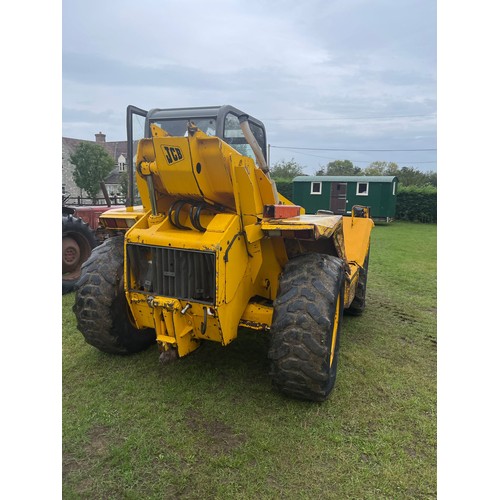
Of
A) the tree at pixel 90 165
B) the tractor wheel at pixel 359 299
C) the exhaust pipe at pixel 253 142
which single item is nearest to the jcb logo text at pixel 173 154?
the exhaust pipe at pixel 253 142

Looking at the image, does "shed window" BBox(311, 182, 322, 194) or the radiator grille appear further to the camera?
"shed window" BBox(311, 182, 322, 194)

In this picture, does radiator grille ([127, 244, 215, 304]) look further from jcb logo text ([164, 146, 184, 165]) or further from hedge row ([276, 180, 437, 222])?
hedge row ([276, 180, 437, 222])

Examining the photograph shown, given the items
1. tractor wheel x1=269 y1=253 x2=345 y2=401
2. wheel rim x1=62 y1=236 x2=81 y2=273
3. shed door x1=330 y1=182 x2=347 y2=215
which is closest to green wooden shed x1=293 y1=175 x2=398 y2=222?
shed door x1=330 y1=182 x2=347 y2=215

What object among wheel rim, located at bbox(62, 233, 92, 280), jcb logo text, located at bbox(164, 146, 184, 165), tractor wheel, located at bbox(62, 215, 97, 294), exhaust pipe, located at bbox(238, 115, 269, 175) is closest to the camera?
jcb logo text, located at bbox(164, 146, 184, 165)

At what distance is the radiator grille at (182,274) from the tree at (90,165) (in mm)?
20643

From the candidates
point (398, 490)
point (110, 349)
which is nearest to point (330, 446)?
point (398, 490)

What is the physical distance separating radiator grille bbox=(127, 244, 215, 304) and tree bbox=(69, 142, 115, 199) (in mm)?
20643

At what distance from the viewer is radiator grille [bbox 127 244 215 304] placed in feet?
10.7

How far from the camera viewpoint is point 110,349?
4012 millimetres

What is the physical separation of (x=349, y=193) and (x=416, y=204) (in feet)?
16.2

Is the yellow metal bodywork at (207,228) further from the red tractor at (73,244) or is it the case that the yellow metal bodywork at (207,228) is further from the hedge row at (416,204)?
the hedge row at (416,204)

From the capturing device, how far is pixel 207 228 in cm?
323

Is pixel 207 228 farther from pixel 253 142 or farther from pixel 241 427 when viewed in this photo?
pixel 241 427

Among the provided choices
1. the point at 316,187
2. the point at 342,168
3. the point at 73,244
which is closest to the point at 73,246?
the point at 73,244
